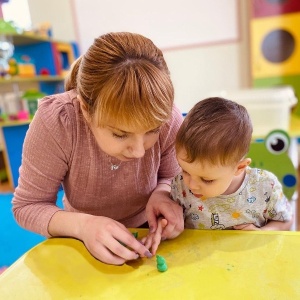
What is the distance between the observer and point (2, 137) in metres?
2.31

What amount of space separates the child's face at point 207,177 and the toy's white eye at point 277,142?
0.37 meters

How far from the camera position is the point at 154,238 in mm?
579

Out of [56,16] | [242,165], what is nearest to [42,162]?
[242,165]

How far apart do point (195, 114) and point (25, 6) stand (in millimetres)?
2865

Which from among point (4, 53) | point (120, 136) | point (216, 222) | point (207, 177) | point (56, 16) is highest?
point (56, 16)

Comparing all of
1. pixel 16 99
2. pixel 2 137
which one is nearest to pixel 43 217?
pixel 2 137

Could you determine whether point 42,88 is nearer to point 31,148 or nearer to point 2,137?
point 2,137

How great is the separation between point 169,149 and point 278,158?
0.38m

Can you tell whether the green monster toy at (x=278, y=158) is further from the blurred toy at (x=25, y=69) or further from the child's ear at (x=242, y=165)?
the blurred toy at (x=25, y=69)

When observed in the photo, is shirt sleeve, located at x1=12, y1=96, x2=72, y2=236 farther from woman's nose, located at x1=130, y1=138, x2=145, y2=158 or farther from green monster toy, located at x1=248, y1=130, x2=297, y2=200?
green monster toy, located at x1=248, y1=130, x2=297, y2=200

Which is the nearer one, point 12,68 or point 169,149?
point 169,149

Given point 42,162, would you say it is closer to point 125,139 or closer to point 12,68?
point 125,139

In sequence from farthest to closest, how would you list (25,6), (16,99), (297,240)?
(25,6), (16,99), (297,240)

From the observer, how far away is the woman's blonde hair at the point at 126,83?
1.67ft
